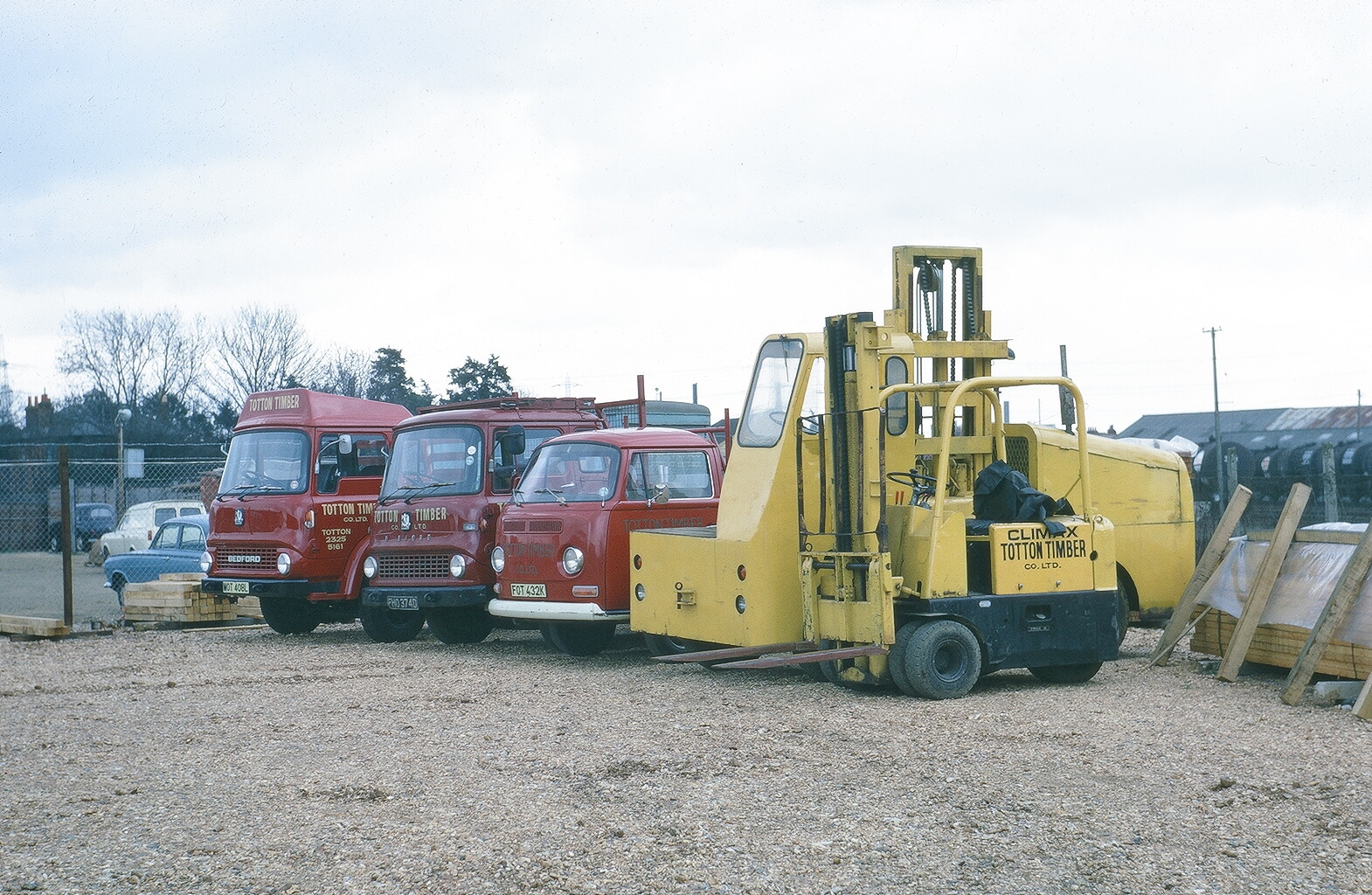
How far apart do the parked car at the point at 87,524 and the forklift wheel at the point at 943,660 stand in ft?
108

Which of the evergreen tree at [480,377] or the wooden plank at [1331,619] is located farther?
the evergreen tree at [480,377]

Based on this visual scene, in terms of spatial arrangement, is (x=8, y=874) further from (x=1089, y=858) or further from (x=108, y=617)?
(x=108, y=617)

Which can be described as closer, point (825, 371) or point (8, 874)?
point (8, 874)

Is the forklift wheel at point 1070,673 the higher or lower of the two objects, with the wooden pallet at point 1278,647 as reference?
lower

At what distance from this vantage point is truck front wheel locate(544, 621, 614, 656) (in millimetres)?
12344

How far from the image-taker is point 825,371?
32.0 ft

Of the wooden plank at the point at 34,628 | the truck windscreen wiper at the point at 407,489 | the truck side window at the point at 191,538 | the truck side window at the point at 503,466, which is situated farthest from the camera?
the truck side window at the point at 191,538

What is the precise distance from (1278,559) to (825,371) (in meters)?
3.70

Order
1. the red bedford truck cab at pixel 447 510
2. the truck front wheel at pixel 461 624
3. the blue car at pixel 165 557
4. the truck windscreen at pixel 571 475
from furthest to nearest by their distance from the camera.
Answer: the blue car at pixel 165 557 < the truck front wheel at pixel 461 624 < the red bedford truck cab at pixel 447 510 < the truck windscreen at pixel 571 475

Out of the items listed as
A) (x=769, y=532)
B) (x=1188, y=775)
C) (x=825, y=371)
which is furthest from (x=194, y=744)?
(x=1188, y=775)

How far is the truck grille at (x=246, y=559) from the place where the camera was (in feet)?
46.9

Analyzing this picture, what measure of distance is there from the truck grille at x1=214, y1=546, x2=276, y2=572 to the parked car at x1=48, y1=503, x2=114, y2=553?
80.6 feet

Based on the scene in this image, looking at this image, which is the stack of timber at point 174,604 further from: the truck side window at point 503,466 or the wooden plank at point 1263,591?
the wooden plank at point 1263,591

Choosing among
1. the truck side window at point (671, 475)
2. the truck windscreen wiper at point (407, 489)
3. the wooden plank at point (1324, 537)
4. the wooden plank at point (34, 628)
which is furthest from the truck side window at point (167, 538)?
the wooden plank at point (1324, 537)
